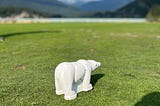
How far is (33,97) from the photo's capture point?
11.5 meters

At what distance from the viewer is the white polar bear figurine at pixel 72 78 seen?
1074cm

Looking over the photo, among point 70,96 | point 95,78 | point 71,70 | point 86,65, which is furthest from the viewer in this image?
point 95,78

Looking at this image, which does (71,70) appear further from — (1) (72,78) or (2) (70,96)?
(2) (70,96)

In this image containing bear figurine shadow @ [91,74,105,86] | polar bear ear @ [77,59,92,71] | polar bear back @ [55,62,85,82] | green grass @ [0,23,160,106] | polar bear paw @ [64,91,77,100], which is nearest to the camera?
polar bear back @ [55,62,85,82]

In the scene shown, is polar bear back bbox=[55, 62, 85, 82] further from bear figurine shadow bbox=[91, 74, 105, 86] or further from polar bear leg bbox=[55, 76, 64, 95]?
bear figurine shadow bbox=[91, 74, 105, 86]

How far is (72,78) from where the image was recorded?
10844 mm

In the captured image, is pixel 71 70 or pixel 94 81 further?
pixel 94 81

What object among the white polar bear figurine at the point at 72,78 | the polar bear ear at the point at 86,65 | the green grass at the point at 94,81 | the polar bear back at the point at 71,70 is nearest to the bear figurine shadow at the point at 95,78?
the green grass at the point at 94,81

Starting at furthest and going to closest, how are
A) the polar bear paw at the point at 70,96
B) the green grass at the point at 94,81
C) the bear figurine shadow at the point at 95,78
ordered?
the bear figurine shadow at the point at 95,78 < the green grass at the point at 94,81 < the polar bear paw at the point at 70,96

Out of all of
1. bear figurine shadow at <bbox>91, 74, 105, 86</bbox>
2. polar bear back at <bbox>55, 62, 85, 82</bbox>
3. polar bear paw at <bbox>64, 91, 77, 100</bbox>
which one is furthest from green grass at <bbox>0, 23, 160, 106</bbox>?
polar bear back at <bbox>55, 62, 85, 82</bbox>

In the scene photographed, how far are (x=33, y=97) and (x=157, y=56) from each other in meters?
9.95

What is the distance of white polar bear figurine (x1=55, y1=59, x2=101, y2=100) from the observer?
10.7 m

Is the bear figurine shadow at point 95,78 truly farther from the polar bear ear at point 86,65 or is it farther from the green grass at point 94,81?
the polar bear ear at point 86,65

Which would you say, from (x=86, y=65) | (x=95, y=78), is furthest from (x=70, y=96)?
(x=95, y=78)
